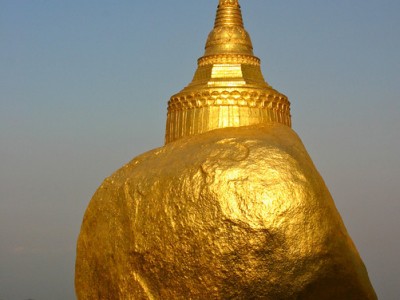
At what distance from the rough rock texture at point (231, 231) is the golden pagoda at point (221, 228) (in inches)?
0.4

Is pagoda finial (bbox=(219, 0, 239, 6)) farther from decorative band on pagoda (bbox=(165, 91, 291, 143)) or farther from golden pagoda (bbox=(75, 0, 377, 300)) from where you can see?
golden pagoda (bbox=(75, 0, 377, 300))

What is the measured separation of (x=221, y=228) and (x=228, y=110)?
3.66m

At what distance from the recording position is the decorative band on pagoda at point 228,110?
10.7 metres

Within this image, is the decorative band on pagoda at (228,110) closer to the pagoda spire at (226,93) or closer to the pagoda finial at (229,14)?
the pagoda spire at (226,93)

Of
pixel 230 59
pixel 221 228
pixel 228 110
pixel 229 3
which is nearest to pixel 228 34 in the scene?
pixel 230 59

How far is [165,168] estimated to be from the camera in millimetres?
8195

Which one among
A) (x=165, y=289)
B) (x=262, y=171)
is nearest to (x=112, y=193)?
(x=165, y=289)

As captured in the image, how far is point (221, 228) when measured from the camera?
741 centimetres

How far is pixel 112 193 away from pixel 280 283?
261cm

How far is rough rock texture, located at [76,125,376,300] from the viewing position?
7.27 m

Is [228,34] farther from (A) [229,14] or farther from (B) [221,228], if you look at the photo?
(B) [221,228]

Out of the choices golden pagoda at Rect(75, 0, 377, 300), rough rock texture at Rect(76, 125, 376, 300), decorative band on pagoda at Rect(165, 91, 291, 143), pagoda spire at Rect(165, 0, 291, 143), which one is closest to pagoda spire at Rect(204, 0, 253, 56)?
pagoda spire at Rect(165, 0, 291, 143)

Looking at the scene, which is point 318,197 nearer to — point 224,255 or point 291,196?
point 291,196

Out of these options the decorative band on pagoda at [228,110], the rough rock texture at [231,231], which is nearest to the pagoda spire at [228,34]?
the decorative band on pagoda at [228,110]
